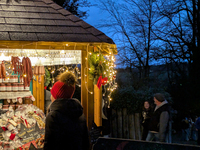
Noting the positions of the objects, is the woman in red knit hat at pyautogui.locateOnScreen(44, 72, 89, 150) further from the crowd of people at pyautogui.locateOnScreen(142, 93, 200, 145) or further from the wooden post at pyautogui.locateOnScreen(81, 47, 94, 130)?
the crowd of people at pyautogui.locateOnScreen(142, 93, 200, 145)

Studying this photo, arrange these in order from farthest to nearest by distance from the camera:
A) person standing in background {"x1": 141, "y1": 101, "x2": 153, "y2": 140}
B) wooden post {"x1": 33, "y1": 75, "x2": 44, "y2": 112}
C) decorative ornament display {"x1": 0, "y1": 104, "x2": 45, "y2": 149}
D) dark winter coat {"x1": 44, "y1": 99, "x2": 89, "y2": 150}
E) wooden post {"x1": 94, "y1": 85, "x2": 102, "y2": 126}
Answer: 1. wooden post {"x1": 33, "y1": 75, "x2": 44, "y2": 112}
2. wooden post {"x1": 94, "y1": 85, "x2": 102, "y2": 126}
3. person standing in background {"x1": 141, "y1": 101, "x2": 153, "y2": 140}
4. decorative ornament display {"x1": 0, "y1": 104, "x2": 45, "y2": 149}
5. dark winter coat {"x1": 44, "y1": 99, "x2": 89, "y2": 150}

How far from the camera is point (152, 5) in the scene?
11.3 metres

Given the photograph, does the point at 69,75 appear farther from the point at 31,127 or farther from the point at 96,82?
the point at 31,127

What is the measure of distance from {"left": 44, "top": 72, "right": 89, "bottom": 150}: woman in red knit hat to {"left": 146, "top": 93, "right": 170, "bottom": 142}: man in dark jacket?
89.6 inches

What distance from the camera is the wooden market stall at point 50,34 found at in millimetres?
3965

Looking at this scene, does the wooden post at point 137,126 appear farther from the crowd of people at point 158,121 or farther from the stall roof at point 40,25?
the stall roof at point 40,25

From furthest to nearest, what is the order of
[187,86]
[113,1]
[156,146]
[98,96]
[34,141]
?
[113,1] → [187,86] → [98,96] → [34,141] → [156,146]

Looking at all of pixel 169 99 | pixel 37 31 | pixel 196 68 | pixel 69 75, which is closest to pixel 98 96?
pixel 37 31

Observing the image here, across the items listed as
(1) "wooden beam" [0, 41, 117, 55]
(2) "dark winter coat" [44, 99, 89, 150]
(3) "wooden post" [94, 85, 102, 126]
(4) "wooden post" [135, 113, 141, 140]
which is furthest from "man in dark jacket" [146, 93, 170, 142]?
(2) "dark winter coat" [44, 99, 89, 150]

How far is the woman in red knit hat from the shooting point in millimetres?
2287

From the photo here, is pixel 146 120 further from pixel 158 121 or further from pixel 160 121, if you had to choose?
pixel 160 121

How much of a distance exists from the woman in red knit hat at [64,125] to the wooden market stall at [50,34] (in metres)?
1.87

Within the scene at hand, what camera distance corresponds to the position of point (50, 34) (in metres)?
4.09

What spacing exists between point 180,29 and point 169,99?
5.82m
